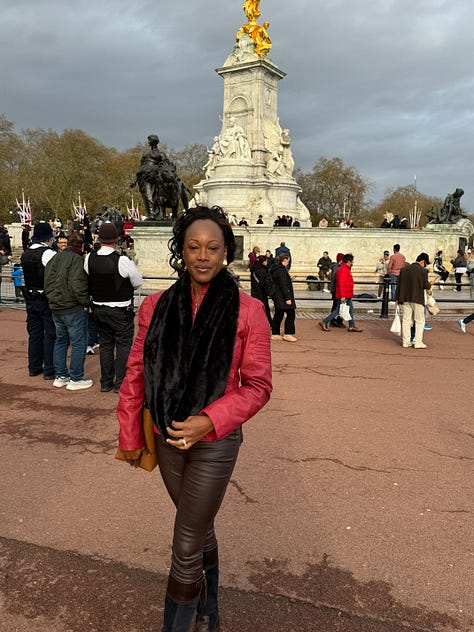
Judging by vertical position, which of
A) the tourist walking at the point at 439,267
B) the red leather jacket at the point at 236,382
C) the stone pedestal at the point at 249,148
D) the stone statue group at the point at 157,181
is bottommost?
the tourist walking at the point at 439,267

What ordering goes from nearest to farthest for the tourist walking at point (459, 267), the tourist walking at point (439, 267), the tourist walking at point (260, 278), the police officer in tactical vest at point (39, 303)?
the police officer in tactical vest at point (39, 303) < the tourist walking at point (260, 278) < the tourist walking at point (459, 267) < the tourist walking at point (439, 267)

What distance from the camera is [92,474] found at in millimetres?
4441

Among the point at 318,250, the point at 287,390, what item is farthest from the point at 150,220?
the point at 287,390

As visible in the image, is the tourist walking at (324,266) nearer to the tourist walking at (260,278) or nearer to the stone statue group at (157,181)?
the stone statue group at (157,181)

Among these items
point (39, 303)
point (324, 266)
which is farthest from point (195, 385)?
point (324, 266)

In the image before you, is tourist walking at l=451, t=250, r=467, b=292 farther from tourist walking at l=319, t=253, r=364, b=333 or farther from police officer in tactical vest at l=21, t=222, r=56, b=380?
police officer in tactical vest at l=21, t=222, r=56, b=380

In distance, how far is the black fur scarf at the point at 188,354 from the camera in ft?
7.36

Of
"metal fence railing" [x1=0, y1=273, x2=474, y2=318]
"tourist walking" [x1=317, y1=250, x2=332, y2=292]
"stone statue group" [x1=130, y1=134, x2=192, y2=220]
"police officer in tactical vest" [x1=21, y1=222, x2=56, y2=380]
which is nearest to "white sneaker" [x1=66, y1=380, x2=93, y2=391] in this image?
"police officer in tactical vest" [x1=21, y1=222, x2=56, y2=380]

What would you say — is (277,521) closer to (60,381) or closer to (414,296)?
(60,381)

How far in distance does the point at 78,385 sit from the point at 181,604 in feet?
17.0

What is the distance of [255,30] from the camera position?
3712cm

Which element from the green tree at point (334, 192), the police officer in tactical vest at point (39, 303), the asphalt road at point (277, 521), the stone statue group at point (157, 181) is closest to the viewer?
the asphalt road at point (277, 521)

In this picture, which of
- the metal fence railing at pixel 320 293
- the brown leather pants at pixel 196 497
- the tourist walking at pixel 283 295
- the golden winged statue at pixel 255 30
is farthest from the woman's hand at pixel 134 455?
the golden winged statue at pixel 255 30

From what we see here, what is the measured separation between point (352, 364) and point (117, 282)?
4172mm
